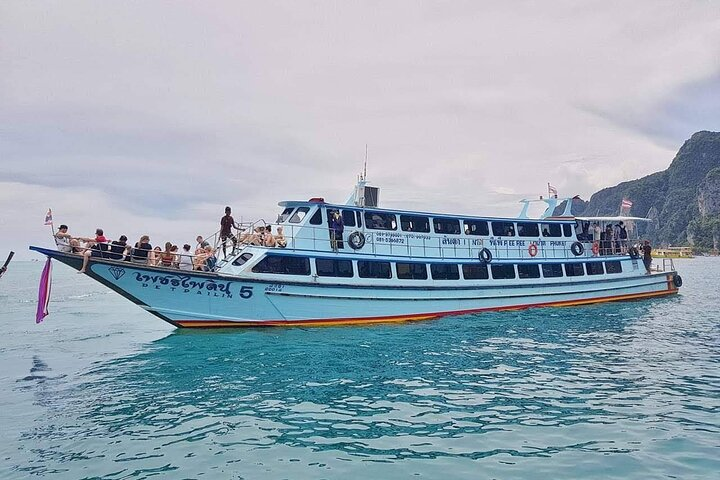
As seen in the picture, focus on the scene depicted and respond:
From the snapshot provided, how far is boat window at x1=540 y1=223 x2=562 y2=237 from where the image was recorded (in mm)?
26531

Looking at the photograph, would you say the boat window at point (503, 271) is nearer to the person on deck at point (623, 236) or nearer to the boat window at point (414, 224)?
the boat window at point (414, 224)

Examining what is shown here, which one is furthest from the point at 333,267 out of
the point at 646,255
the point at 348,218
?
the point at 646,255

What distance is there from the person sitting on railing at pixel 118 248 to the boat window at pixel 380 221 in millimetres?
9353

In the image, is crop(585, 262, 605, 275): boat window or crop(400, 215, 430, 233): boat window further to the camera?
crop(585, 262, 605, 275): boat window

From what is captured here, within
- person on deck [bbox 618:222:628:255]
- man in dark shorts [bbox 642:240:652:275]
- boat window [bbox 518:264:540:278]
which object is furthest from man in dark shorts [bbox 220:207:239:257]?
man in dark shorts [bbox 642:240:652:275]

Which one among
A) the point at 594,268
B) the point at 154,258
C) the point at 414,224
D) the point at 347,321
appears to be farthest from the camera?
the point at 594,268

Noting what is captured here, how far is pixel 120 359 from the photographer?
611 inches

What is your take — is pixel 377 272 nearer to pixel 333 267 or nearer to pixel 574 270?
pixel 333 267

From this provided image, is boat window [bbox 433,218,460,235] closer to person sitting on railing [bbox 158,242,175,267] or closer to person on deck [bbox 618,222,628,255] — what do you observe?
person sitting on railing [bbox 158,242,175,267]

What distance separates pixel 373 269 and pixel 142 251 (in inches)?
343

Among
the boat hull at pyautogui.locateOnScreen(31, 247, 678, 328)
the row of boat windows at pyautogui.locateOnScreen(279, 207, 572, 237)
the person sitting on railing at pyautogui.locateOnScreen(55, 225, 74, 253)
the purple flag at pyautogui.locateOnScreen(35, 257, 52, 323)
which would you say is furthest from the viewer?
the row of boat windows at pyautogui.locateOnScreen(279, 207, 572, 237)

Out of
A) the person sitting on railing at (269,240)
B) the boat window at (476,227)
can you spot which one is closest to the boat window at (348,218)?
the person sitting on railing at (269,240)

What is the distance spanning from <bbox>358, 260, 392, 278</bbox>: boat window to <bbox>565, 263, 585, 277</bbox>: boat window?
35.8 ft

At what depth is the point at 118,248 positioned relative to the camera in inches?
702
